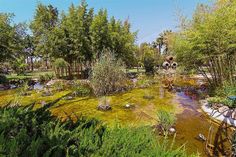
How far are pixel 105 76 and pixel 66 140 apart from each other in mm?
10904

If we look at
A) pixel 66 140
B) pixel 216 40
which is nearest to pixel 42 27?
pixel 216 40

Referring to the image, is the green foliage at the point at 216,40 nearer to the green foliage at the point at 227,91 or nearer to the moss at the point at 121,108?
the green foliage at the point at 227,91

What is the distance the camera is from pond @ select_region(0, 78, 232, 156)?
6.54 meters

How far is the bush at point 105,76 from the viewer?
1252 cm

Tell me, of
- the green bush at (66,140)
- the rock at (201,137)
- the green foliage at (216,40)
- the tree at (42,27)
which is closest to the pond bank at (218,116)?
the rock at (201,137)

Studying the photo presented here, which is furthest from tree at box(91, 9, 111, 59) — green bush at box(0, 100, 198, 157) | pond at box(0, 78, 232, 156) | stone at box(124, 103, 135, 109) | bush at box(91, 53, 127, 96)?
green bush at box(0, 100, 198, 157)

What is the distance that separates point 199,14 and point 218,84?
148 inches

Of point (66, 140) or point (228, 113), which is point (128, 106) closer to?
point (228, 113)

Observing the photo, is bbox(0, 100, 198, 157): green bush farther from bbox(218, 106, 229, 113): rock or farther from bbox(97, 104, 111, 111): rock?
bbox(218, 106, 229, 113): rock

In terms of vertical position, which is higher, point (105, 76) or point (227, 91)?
point (105, 76)

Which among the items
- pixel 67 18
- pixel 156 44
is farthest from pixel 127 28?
pixel 156 44

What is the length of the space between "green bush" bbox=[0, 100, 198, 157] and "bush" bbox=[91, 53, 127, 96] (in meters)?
10.1

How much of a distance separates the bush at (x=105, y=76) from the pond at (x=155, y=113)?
27.8 inches

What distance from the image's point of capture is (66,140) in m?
1.81
